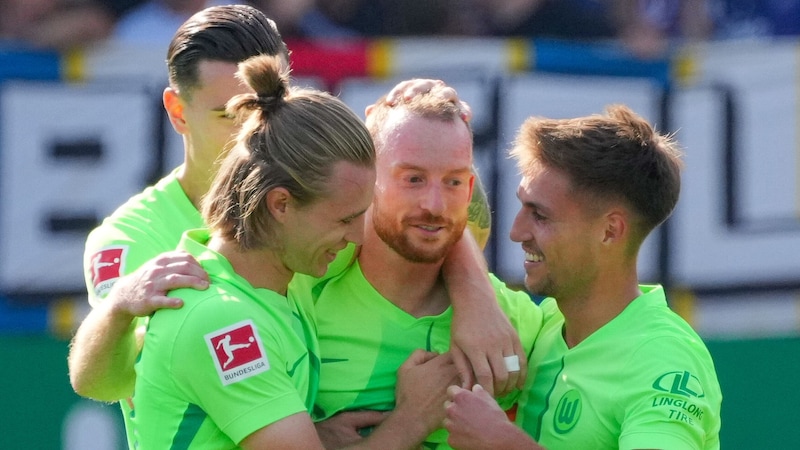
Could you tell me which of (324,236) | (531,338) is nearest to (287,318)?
(324,236)

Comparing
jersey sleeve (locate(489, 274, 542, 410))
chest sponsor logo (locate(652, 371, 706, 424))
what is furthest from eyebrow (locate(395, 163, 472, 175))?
chest sponsor logo (locate(652, 371, 706, 424))

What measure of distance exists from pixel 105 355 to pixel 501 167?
346 cm

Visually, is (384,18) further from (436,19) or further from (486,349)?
(486,349)

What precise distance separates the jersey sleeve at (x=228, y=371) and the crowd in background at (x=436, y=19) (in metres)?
3.69

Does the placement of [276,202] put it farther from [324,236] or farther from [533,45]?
[533,45]

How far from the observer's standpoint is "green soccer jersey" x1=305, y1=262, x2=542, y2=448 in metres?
2.98

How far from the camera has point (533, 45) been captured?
613cm

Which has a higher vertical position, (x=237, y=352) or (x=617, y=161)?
(x=617, y=161)

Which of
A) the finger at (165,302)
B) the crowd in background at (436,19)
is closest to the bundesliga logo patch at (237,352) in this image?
the finger at (165,302)

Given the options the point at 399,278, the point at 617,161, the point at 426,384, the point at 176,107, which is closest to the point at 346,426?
the point at 426,384

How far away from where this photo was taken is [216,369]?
2.54 m

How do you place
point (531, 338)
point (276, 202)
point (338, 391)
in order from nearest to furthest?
point (276, 202) → point (338, 391) → point (531, 338)

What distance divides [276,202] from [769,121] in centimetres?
426

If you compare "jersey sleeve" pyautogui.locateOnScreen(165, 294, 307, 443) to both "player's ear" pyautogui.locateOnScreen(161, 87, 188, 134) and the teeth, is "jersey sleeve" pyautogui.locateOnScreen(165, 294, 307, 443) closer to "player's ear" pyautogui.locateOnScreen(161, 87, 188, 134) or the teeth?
the teeth
